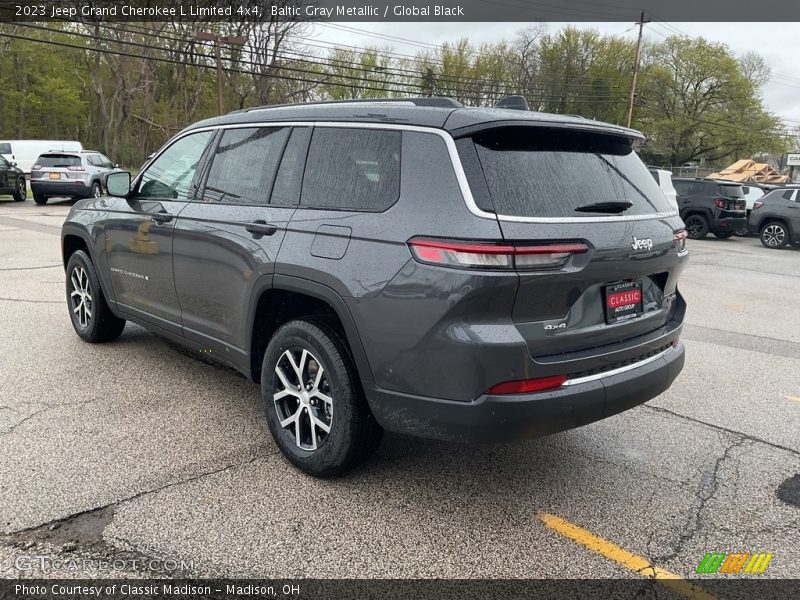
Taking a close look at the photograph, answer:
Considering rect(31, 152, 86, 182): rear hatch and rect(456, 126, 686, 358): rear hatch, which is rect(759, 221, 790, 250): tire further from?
rect(31, 152, 86, 182): rear hatch

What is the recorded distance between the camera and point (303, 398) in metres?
3.18

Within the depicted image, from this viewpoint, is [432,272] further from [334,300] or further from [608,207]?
[608,207]

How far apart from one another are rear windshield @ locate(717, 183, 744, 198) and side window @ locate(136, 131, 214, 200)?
52.7 feet

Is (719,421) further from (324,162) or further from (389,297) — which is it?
(324,162)

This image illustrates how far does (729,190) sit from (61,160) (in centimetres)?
1965

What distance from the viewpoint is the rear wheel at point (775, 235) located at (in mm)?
15953

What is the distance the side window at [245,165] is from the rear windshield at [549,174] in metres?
1.26

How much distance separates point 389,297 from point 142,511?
4.93ft

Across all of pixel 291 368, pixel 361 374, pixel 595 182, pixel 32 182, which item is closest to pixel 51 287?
pixel 291 368

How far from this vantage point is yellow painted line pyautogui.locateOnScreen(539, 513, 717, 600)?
2401 mm

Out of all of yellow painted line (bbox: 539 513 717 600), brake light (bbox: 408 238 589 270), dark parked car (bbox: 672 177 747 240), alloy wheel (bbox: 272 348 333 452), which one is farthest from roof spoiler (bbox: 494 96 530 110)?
dark parked car (bbox: 672 177 747 240)

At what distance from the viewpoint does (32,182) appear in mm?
19250

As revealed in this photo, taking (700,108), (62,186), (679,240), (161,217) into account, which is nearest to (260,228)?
(161,217)

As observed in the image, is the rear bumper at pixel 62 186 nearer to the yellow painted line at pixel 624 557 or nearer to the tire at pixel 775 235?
the tire at pixel 775 235
